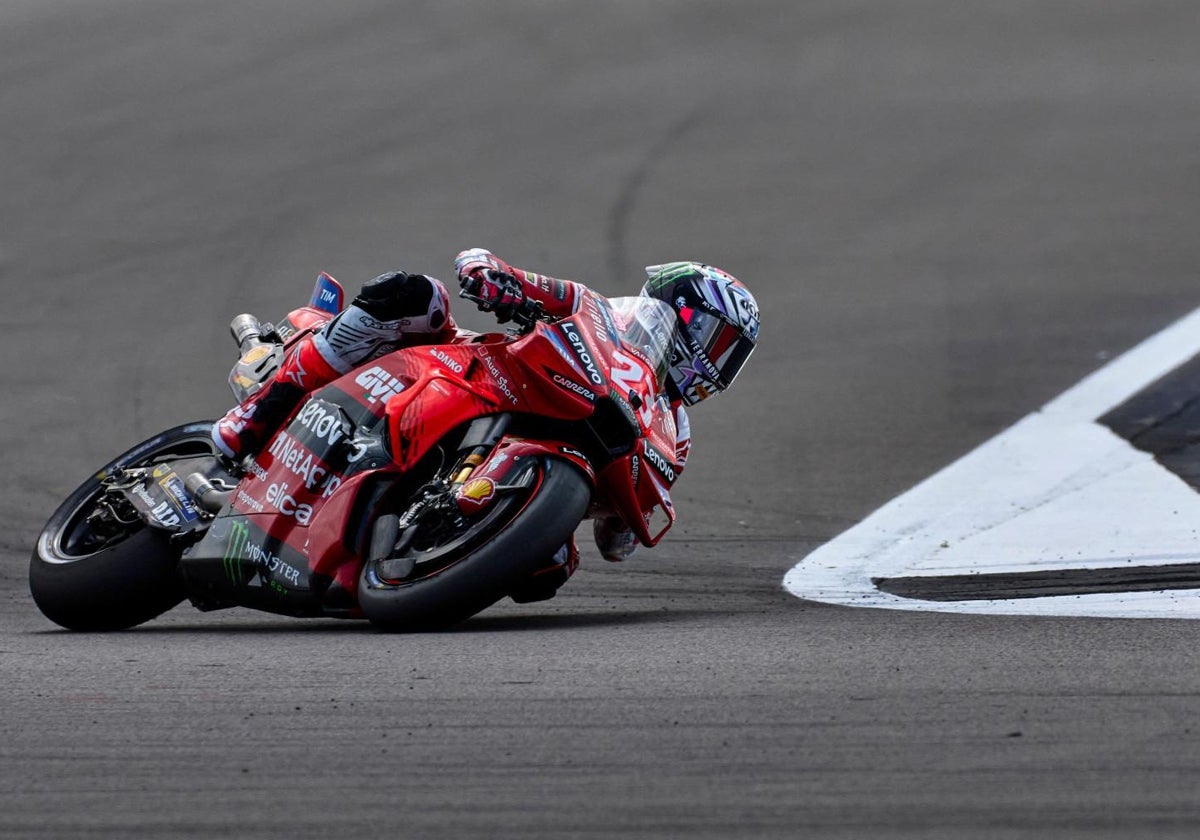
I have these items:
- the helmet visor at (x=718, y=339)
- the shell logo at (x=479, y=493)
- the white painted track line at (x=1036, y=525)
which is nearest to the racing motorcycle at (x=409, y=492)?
the shell logo at (x=479, y=493)

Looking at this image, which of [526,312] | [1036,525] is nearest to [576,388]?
[526,312]

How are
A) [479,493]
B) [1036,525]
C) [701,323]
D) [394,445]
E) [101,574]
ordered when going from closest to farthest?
[479,493] → [394,445] → [101,574] → [701,323] → [1036,525]

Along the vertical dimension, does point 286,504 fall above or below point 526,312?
below

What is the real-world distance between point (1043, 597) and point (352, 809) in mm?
3603

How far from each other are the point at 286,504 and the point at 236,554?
0.84 ft

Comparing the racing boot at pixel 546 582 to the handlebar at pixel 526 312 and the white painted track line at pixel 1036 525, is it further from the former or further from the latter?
the white painted track line at pixel 1036 525

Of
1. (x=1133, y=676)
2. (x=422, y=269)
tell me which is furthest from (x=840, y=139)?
(x=1133, y=676)

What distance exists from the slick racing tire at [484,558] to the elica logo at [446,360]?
528mm

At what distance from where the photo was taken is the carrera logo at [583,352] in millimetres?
6117

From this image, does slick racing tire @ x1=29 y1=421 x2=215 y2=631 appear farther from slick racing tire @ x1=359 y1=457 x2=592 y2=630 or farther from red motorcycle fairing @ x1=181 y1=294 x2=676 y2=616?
slick racing tire @ x1=359 y1=457 x2=592 y2=630

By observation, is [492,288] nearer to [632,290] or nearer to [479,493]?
[479,493]

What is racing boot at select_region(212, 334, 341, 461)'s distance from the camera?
6645mm

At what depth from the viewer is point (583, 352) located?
616 centimetres

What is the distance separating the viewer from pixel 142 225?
14664 mm
